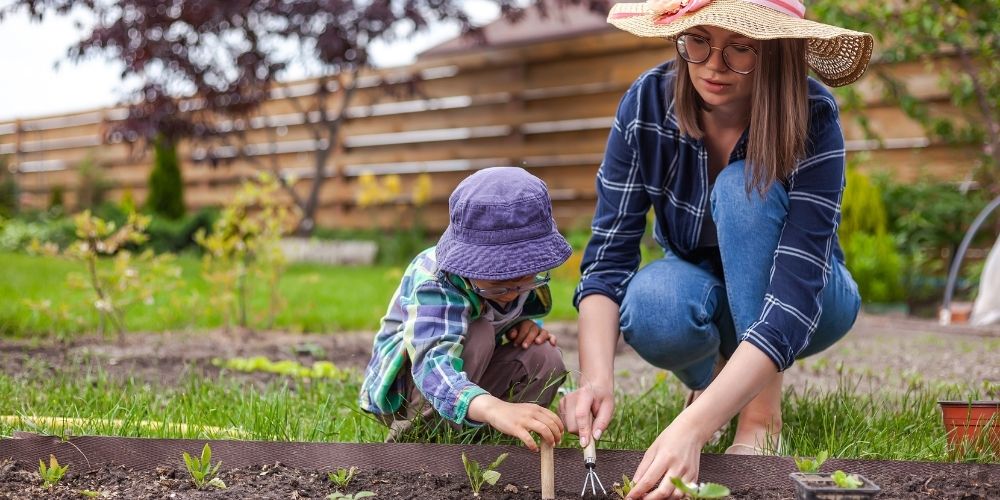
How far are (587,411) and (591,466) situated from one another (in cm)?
12

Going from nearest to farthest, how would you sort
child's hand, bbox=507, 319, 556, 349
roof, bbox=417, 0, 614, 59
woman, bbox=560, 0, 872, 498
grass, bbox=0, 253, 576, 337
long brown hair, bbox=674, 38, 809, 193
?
woman, bbox=560, 0, 872, 498 → long brown hair, bbox=674, 38, 809, 193 → child's hand, bbox=507, 319, 556, 349 → grass, bbox=0, 253, 576, 337 → roof, bbox=417, 0, 614, 59

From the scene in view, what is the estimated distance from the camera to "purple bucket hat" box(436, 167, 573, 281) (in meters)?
1.72

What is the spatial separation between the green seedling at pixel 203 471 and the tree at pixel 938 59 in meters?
4.98

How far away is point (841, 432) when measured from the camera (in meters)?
2.07

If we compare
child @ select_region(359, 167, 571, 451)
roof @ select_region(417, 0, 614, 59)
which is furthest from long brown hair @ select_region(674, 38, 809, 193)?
roof @ select_region(417, 0, 614, 59)

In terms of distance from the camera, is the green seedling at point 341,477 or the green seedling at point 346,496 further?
the green seedling at point 341,477

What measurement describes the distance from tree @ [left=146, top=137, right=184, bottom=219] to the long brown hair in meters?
10.6

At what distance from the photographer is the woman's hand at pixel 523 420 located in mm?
1545

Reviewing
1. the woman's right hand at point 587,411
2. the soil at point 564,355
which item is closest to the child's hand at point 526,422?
the woman's right hand at point 587,411

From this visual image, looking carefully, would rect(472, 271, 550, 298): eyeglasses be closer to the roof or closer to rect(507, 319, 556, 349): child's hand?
rect(507, 319, 556, 349): child's hand

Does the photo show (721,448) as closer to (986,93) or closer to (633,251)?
(633,251)

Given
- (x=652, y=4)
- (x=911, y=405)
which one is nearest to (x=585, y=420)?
(x=652, y=4)

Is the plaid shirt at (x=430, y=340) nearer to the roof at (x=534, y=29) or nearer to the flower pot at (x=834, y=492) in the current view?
the flower pot at (x=834, y=492)

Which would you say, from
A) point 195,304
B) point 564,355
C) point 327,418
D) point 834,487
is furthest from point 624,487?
point 195,304
